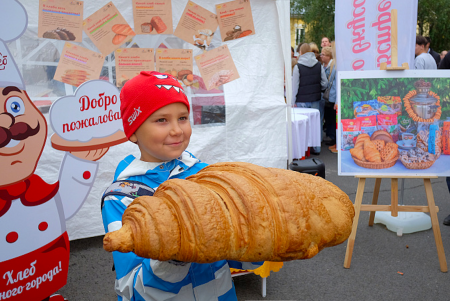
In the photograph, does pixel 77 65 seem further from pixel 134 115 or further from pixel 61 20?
pixel 134 115

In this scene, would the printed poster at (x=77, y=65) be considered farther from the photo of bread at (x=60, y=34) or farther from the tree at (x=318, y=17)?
the tree at (x=318, y=17)

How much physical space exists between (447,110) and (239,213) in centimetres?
296

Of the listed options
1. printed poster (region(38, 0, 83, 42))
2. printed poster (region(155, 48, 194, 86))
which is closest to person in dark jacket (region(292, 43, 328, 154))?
printed poster (region(155, 48, 194, 86))

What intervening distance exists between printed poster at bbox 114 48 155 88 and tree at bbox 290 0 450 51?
51.0 ft

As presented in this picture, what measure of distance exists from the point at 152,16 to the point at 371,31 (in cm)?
226

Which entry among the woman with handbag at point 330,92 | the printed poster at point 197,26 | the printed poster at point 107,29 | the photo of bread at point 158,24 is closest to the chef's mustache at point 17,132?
the printed poster at point 107,29

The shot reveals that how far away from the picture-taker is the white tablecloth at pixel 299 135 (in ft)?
18.4

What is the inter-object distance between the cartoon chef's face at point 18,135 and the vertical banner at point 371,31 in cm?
314

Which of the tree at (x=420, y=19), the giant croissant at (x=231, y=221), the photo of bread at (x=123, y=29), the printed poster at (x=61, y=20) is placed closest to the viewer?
the giant croissant at (x=231, y=221)

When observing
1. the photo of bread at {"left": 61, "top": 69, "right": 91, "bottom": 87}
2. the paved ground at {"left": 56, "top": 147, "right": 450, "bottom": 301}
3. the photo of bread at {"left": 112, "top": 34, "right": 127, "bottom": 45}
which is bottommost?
the paved ground at {"left": 56, "top": 147, "right": 450, "bottom": 301}

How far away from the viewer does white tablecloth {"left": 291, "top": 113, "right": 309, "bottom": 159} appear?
18.4 ft

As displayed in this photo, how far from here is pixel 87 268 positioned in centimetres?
321

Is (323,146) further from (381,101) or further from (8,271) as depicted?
(8,271)

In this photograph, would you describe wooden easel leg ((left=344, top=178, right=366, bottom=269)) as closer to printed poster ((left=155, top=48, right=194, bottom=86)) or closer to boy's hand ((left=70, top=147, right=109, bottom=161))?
printed poster ((left=155, top=48, right=194, bottom=86))
